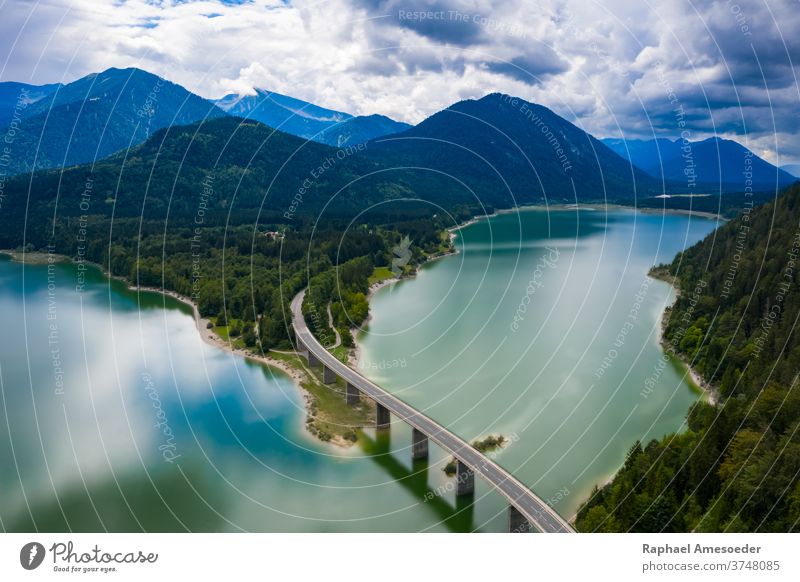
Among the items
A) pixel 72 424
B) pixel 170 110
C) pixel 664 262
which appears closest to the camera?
pixel 72 424

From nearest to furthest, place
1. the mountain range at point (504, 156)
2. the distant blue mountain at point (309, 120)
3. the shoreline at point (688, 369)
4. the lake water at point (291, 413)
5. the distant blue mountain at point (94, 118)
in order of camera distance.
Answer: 1. the lake water at point (291, 413)
2. the shoreline at point (688, 369)
3. the mountain range at point (504, 156)
4. the distant blue mountain at point (94, 118)
5. the distant blue mountain at point (309, 120)

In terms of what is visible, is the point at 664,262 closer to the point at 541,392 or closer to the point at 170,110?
the point at 541,392

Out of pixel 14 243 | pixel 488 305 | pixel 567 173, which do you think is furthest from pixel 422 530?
pixel 567 173

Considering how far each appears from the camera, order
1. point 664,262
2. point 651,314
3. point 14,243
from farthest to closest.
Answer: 1. point 14,243
2. point 664,262
3. point 651,314

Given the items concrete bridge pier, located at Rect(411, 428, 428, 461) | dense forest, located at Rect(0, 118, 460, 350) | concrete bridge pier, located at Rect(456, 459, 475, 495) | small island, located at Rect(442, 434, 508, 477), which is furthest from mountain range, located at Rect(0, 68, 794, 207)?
concrete bridge pier, located at Rect(456, 459, 475, 495)

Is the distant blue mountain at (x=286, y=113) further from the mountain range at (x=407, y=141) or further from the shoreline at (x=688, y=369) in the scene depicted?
the shoreline at (x=688, y=369)

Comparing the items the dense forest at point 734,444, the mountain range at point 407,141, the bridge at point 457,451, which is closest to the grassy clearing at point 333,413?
the bridge at point 457,451

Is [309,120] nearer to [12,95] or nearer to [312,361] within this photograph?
[12,95]

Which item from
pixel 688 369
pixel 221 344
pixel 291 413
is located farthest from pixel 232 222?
pixel 688 369
